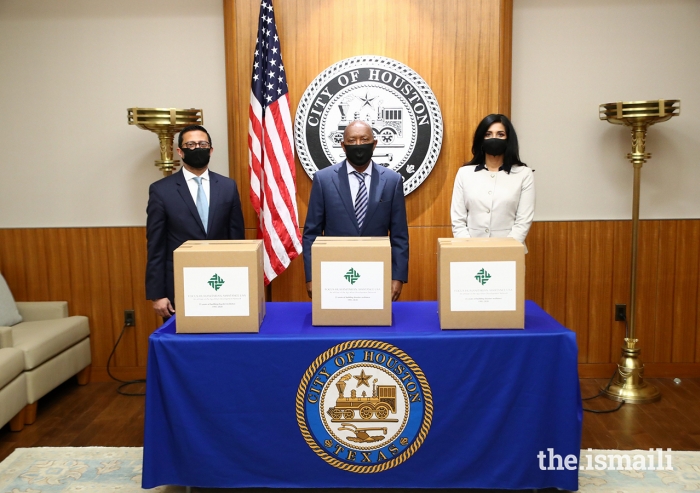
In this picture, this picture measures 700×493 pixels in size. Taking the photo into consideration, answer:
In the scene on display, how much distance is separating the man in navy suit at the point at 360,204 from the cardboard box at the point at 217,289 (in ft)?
2.55

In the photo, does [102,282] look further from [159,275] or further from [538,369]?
[538,369]

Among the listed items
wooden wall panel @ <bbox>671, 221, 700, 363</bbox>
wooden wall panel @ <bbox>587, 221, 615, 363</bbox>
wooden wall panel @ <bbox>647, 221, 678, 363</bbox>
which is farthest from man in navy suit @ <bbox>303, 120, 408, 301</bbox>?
wooden wall panel @ <bbox>671, 221, 700, 363</bbox>

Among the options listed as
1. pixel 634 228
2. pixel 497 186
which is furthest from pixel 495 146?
pixel 634 228

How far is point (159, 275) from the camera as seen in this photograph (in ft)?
10.1

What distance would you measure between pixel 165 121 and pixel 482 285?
2261 millimetres

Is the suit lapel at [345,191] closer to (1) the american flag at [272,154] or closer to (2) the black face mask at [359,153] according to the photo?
(2) the black face mask at [359,153]

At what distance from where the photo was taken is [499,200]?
10.6 ft

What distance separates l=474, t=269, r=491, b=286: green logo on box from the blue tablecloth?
19cm

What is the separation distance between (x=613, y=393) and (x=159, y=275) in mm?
2732

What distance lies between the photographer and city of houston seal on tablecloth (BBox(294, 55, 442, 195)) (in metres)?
3.86

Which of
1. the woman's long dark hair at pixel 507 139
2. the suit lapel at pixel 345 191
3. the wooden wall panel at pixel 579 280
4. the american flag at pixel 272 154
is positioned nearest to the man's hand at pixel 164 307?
the american flag at pixel 272 154

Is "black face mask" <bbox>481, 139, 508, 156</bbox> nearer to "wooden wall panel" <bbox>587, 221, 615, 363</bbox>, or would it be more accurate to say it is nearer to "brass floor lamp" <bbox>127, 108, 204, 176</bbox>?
"wooden wall panel" <bbox>587, 221, 615, 363</bbox>

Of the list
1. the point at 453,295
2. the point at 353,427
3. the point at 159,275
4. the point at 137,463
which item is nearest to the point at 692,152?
the point at 453,295

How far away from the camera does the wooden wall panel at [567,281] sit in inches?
163
